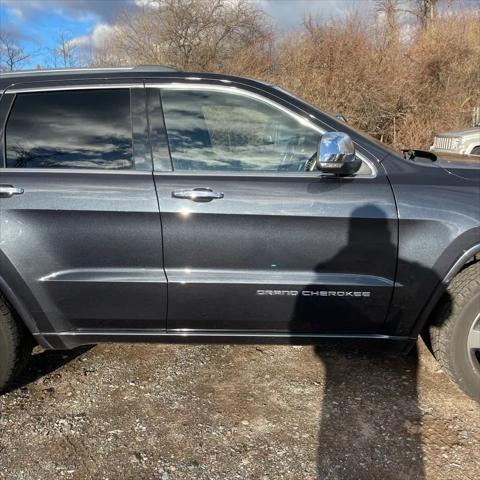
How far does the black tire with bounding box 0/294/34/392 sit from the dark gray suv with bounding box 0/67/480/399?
13 millimetres

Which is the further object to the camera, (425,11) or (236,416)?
(425,11)

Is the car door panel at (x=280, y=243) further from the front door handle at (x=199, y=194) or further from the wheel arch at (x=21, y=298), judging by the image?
the wheel arch at (x=21, y=298)

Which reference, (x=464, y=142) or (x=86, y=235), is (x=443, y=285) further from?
(x=464, y=142)

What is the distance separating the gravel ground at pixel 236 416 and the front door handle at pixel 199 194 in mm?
1245

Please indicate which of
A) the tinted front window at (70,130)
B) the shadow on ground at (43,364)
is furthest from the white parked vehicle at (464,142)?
the shadow on ground at (43,364)

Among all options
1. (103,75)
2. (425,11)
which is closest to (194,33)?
(425,11)

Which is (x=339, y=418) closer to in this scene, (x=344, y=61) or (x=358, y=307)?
(x=358, y=307)

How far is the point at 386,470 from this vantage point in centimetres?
241

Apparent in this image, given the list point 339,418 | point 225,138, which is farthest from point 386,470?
point 225,138

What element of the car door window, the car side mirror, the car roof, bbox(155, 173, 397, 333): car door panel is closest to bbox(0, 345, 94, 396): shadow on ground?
bbox(155, 173, 397, 333): car door panel

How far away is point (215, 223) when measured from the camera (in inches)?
105

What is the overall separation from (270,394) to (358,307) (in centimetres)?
80

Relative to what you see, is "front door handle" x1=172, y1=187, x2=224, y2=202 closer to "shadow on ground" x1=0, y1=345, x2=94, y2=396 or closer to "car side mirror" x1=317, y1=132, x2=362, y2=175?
"car side mirror" x1=317, y1=132, x2=362, y2=175

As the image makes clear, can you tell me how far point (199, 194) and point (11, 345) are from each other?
1.44m
